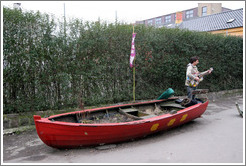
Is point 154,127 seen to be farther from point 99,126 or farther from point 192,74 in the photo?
point 192,74

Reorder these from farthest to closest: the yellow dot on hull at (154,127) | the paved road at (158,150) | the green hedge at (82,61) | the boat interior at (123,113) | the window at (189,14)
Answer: the window at (189,14), the green hedge at (82,61), the boat interior at (123,113), the yellow dot on hull at (154,127), the paved road at (158,150)

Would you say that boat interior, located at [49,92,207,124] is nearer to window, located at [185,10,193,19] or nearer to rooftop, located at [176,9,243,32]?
rooftop, located at [176,9,243,32]

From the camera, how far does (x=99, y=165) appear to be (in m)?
3.69

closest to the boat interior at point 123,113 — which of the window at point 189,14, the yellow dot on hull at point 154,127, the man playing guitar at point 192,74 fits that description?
the yellow dot on hull at point 154,127

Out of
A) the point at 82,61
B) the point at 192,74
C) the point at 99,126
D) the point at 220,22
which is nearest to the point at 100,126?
the point at 99,126

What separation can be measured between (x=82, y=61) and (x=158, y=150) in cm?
422

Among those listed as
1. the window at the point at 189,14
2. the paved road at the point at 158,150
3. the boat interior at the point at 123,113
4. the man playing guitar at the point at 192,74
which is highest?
the window at the point at 189,14

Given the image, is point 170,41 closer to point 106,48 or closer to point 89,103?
point 106,48

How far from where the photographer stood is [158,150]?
4.29m

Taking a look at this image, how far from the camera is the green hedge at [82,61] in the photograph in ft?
19.9

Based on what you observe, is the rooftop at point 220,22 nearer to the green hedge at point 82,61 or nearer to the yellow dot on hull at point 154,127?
the green hedge at point 82,61

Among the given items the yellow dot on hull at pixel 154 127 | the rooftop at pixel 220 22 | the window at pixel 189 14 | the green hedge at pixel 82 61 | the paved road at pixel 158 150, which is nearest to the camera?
the paved road at pixel 158 150

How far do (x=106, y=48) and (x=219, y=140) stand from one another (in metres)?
4.90

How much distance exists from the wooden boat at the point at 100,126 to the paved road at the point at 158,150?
0.79 feet
